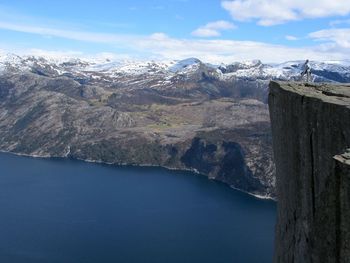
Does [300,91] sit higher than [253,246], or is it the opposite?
[300,91]

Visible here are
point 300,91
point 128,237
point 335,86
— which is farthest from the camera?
point 128,237

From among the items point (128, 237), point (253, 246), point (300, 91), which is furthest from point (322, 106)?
point (128, 237)

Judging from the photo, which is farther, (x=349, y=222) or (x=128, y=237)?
(x=128, y=237)

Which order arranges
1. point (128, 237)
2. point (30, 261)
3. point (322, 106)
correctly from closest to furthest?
point (322, 106), point (30, 261), point (128, 237)

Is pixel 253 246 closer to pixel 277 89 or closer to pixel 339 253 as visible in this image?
pixel 277 89

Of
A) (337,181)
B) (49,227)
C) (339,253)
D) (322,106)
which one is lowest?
(49,227)

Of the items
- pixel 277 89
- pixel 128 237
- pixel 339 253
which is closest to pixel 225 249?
pixel 128 237
